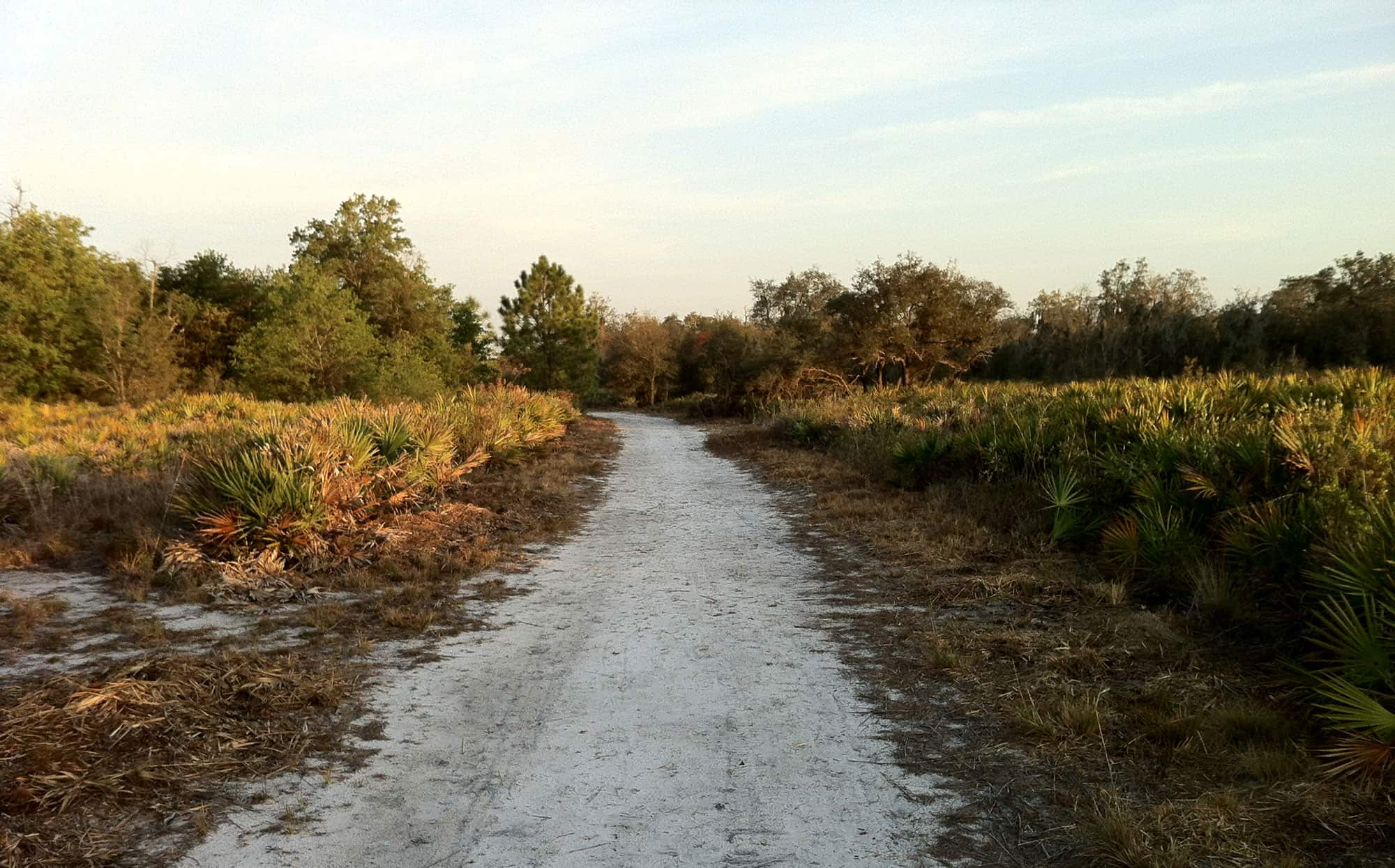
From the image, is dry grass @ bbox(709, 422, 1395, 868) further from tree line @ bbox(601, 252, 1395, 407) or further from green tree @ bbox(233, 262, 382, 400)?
green tree @ bbox(233, 262, 382, 400)

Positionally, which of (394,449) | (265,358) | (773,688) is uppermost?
(265,358)

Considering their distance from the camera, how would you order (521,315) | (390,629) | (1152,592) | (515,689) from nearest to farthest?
(515,689)
(390,629)
(1152,592)
(521,315)

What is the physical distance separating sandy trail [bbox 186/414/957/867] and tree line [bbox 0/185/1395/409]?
23565 mm

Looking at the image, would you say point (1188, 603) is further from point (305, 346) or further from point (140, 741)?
point (305, 346)

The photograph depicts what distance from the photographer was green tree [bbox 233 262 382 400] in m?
30.3

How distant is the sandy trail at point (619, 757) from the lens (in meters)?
3.30

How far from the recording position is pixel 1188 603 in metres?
6.36

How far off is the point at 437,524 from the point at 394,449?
151 cm

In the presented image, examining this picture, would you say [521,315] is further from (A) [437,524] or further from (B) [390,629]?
(B) [390,629]

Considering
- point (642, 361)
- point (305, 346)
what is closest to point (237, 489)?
point (305, 346)

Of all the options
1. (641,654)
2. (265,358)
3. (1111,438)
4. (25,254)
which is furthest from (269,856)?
(25,254)

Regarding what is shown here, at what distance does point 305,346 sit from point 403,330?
9.19 m

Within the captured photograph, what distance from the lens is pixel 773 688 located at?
5129mm

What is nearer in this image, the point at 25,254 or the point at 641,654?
the point at 641,654
